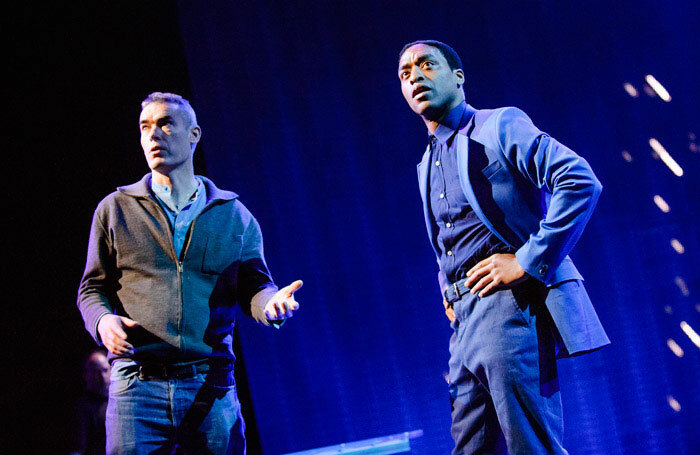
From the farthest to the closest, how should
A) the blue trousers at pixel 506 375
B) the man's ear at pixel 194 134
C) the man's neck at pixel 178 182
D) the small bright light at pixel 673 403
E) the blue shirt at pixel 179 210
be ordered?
the small bright light at pixel 673 403 → the man's ear at pixel 194 134 → the man's neck at pixel 178 182 → the blue shirt at pixel 179 210 → the blue trousers at pixel 506 375

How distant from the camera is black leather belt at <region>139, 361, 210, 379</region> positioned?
173 cm

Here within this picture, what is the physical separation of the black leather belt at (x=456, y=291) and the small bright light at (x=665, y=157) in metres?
2.03

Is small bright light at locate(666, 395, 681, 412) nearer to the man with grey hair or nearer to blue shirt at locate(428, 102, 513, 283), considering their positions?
blue shirt at locate(428, 102, 513, 283)

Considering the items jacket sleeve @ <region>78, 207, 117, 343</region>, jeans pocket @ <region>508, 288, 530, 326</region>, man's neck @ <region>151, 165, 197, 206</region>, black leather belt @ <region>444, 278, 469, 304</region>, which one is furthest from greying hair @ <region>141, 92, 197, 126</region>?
jeans pocket @ <region>508, 288, 530, 326</region>

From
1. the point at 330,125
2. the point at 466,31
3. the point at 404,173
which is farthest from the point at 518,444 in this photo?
the point at 466,31

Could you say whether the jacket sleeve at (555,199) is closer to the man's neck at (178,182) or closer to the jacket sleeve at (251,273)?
the jacket sleeve at (251,273)

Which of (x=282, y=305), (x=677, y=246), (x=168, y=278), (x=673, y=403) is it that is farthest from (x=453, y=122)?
Answer: (x=673, y=403)

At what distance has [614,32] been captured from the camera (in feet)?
10.7

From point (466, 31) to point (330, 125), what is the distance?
3.32ft

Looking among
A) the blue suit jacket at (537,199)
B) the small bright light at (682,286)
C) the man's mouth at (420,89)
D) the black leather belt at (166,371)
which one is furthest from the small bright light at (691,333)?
the black leather belt at (166,371)

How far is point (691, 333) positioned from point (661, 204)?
743mm

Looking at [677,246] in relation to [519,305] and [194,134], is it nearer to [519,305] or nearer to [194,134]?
[519,305]

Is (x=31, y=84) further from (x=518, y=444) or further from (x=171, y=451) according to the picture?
(x=518, y=444)

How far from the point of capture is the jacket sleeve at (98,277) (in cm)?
179
